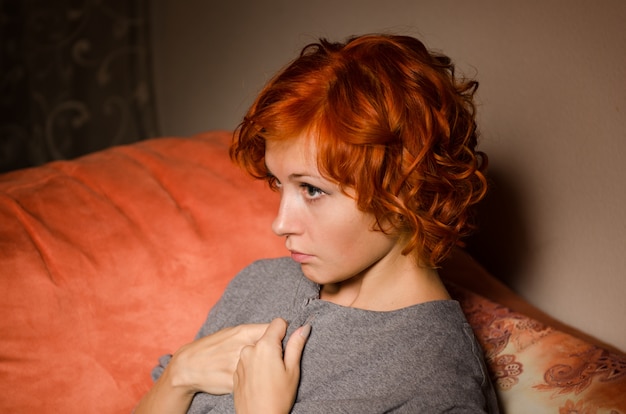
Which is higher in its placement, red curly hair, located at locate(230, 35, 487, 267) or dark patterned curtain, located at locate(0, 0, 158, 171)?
red curly hair, located at locate(230, 35, 487, 267)

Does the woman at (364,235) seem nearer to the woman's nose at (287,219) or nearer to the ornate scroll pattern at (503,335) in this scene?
the woman's nose at (287,219)

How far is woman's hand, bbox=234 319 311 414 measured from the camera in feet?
3.39

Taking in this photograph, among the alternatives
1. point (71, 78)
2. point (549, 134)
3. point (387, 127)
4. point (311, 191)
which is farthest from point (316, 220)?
point (71, 78)

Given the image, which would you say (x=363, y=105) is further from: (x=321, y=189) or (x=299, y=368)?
(x=299, y=368)

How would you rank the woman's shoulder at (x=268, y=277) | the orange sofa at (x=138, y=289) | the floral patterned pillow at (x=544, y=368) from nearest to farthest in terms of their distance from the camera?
the floral patterned pillow at (x=544, y=368), the orange sofa at (x=138, y=289), the woman's shoulder at (x=268, y=277)

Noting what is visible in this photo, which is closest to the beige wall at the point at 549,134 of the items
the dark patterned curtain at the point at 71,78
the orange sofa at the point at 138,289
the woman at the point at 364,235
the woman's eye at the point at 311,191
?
the orange sofa at the point at 138,289

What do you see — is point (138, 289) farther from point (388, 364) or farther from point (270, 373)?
point (388, 364)

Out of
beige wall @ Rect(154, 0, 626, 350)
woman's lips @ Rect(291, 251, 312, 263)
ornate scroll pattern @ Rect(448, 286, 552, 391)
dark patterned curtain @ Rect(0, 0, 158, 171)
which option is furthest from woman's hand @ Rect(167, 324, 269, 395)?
dark patterned curtain @ Rect(0, 0, 158, 171)

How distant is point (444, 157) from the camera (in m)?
1.09

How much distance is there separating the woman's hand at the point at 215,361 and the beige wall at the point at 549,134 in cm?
74

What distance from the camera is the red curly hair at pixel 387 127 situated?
3.36 ft

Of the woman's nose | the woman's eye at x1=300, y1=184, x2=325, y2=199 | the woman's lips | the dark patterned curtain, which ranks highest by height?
the woman's eye at x1=300, y1=184, x2=325, y2=199

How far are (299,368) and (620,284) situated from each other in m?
0.71

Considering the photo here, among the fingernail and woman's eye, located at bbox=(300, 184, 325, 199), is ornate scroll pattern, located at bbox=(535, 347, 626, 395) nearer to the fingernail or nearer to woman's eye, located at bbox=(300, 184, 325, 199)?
the fingernail
